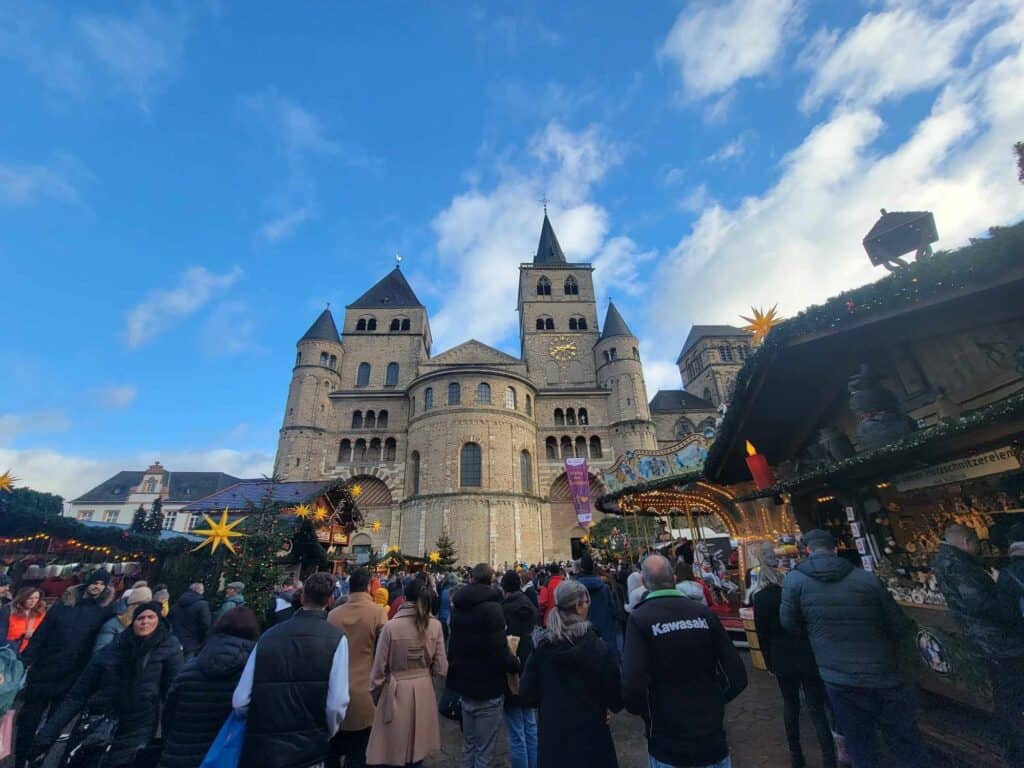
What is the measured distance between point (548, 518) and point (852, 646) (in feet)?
86.6

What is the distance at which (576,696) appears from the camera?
2344mm

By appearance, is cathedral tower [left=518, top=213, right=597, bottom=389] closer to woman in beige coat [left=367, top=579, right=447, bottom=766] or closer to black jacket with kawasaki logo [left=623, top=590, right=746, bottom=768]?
woman in beige coat [left=367, top=579, right=447, bottom=766]

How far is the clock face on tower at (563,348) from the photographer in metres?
34.9

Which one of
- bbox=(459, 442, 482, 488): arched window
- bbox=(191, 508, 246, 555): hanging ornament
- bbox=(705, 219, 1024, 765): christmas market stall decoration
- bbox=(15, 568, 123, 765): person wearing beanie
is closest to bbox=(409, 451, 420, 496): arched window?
bbox=(459, 442, 482, 488): arched window

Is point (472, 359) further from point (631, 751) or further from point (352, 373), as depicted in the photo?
point (631, 751)

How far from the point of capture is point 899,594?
452 cm

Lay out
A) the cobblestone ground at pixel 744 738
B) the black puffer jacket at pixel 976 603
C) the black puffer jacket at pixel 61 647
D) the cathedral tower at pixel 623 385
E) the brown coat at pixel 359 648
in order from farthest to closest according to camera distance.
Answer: the cathedral tower at pixel 623 385 < the black puffer jacket at pixel 61 647 < the cobblestone ground at pixel 744 738 < the brown coat at pixel 359 648 < the black puffer jacket at pixel 976 603

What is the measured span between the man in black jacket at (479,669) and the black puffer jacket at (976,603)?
3.25 m

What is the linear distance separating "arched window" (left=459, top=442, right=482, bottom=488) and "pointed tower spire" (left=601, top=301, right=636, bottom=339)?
14225 mm

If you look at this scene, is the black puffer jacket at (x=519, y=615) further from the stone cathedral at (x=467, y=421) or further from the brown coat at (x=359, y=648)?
the stone cathedral at (x=467, y=421)

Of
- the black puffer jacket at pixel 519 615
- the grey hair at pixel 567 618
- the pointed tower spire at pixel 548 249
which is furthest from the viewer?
the pointed tower spire at pixel 548 249

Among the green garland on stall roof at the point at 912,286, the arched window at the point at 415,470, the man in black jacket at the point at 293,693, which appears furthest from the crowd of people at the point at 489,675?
the arched window at the point at 415,470

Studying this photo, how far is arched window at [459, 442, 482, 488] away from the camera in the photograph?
26141 millimetres

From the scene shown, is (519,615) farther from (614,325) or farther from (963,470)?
(614,325)
